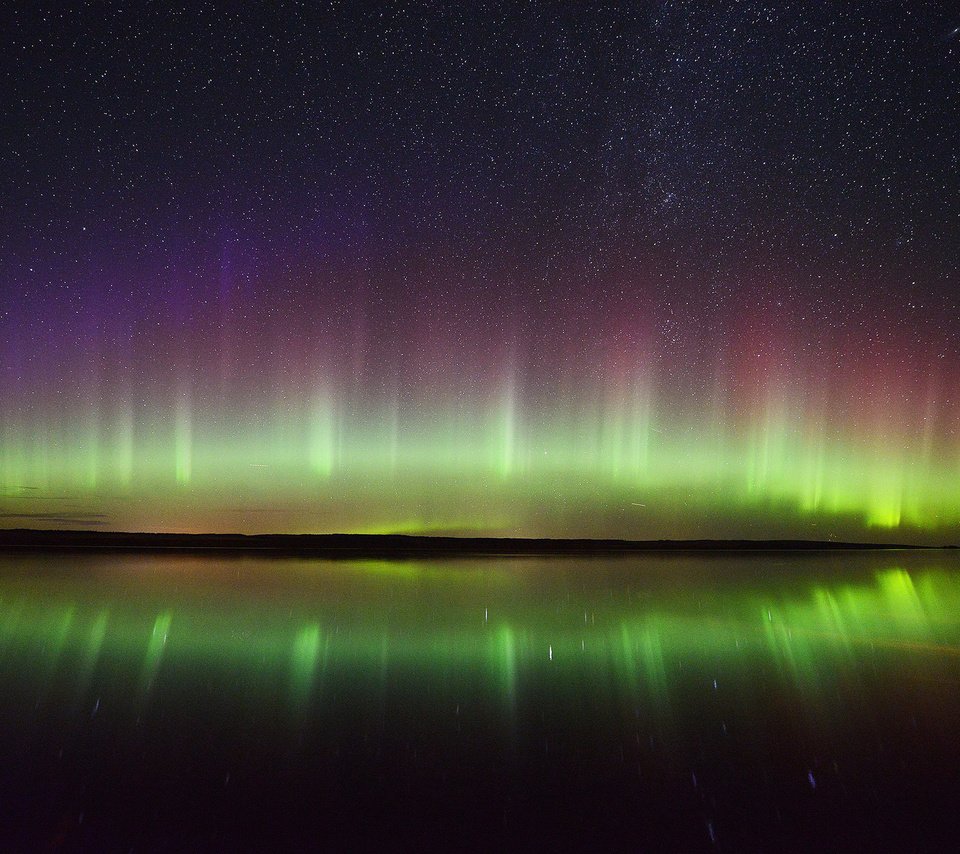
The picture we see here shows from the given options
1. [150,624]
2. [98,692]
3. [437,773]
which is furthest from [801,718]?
[150,624]

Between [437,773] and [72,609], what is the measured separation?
221 inches

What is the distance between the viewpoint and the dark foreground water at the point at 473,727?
222 centimetres

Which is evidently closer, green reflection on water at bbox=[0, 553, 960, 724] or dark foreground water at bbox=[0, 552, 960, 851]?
dark foreground water at bbox=[0, 552, 960, 851]

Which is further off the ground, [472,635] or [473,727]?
[473,727]

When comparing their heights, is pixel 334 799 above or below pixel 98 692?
above

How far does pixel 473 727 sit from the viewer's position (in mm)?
3180

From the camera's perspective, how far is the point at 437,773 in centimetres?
264

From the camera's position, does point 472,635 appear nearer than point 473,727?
No

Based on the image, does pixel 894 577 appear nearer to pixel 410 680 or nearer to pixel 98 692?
pixel 410 680

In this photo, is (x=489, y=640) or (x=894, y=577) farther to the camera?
(x=894, y=577)

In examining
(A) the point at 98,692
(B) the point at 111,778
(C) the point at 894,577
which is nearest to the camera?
(B) the point at 111,778

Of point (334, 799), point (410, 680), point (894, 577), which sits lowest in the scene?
point (894, 577)

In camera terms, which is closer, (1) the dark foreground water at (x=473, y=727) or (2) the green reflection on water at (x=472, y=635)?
(1) the dark foreground water at (x=473, y=727)

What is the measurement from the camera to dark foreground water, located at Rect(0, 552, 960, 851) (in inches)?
87.3
